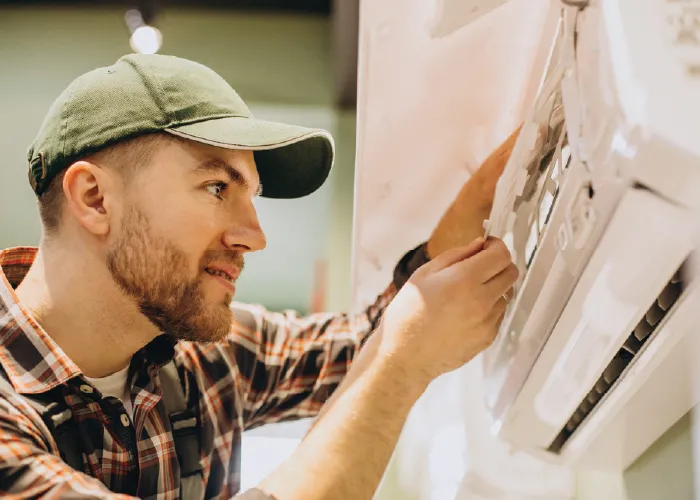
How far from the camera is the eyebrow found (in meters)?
0.83

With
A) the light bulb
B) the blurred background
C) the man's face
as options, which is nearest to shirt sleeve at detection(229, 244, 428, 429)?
the man's face

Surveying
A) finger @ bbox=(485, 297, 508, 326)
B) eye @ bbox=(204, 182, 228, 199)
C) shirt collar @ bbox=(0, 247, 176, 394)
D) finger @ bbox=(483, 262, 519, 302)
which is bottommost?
shirt collar @ bbox=(0, 247, 176, 394)

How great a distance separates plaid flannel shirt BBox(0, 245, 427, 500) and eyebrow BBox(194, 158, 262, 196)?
0.89 ft

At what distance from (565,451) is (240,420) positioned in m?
0.51

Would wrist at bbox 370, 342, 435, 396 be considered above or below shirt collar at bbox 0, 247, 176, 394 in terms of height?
above

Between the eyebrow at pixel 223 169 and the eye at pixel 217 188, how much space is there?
0.05 feet

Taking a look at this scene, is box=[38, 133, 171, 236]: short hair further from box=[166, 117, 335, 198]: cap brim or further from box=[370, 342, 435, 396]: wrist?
box=[370, 342, 435, 396]: wrist

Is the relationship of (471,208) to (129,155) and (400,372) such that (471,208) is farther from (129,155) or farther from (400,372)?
(129,155)

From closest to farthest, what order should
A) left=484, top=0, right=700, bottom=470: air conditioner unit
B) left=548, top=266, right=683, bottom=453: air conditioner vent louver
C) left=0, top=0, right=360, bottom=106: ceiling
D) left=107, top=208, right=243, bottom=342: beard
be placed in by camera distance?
left=484, top=0, right=700, bottom=470: air conditioner unit → left=548, top=266, right=683, bottom=453: air conditioner vent louver → left=107, top=208, right=243, bottom=342: beard → left=0, top=0, right=360, bottom=106: ceiling

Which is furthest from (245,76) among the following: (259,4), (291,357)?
(291,357)

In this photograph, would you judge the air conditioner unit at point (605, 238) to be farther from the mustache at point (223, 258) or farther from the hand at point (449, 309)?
the mustache at point (223, 258)

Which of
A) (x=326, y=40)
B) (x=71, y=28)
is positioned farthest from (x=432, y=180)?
(x=71, y=28)

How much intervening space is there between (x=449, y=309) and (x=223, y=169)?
1.26 ft

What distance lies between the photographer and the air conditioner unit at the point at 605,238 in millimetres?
324
